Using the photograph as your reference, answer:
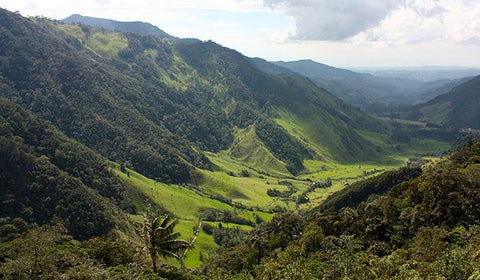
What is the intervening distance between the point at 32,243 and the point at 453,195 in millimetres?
69231

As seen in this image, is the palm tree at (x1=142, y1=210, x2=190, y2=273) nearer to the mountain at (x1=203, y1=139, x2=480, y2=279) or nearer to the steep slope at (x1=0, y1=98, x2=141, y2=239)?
the mountain at (x1=203, y1=139, x2=480, y2=279)

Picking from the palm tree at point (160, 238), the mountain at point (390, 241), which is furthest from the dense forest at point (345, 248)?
the palm tree at point (160, 238)

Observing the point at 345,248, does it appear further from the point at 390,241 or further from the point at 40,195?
the point at 40,195

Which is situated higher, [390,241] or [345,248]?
[390,241]

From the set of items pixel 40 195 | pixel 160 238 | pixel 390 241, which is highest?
pixel 160 238

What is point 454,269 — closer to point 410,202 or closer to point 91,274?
point 91,274

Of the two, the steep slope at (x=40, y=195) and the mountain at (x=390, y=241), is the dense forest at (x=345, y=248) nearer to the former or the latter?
the mountain at (x=390, y=241)

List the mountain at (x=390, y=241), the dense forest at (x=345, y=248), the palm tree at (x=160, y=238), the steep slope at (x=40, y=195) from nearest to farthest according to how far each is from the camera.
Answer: the mountain at (x=390, y=241), the dense forest at (x=345, y=248), the palm tree at (x=160, y=238), the steep slope at (x=40, y=195)

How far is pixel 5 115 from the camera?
600 ft

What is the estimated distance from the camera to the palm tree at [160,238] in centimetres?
5438

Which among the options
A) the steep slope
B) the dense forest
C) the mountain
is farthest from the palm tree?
the steep slope

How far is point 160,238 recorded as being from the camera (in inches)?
2169

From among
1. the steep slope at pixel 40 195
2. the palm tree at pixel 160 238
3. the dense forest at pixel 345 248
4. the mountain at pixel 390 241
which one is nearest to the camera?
the mountain at pixel 390 241

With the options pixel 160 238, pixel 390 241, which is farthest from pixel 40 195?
pixel 390 241
